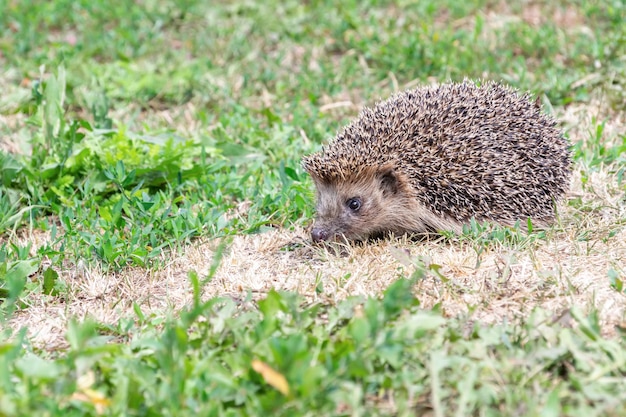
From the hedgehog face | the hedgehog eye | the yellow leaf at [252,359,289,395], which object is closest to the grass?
the yellow leaf at [252,359,289,395]

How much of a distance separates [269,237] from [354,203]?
0.66 metres

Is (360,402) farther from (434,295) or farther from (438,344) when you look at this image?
(434,295)

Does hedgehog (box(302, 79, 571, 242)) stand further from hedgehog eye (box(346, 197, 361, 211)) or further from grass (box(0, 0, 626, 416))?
grass (box(0, 0, 626, 416))

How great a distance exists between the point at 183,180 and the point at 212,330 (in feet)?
8.72

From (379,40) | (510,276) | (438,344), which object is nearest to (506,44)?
(379,40)

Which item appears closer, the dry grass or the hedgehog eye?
the dry grass

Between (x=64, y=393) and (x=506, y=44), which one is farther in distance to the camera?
(x=506, y=44)

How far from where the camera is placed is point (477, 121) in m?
5.25

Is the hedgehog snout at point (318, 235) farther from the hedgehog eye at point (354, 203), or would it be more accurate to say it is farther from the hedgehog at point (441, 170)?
the hedgehog eye at point (354, 203)

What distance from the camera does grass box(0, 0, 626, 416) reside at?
309 cm

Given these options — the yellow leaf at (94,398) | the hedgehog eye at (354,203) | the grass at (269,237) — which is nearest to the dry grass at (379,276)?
the grass at (269,237)

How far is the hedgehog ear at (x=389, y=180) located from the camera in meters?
5.23

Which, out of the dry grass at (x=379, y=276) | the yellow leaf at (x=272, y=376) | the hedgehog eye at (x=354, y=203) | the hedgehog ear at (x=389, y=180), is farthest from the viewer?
the hedgehog eye at (x=354, y=203)

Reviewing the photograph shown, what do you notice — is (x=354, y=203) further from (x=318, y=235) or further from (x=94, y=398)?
(x=94, y=398)
